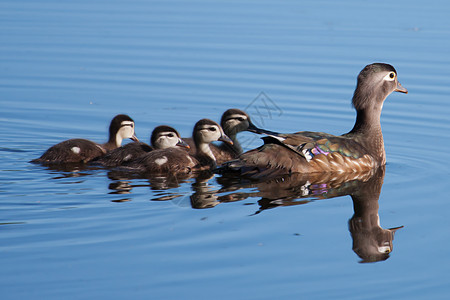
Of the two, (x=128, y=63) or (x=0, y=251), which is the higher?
(x=128, y=63)

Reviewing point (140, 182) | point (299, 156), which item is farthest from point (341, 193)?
point (140, 182)

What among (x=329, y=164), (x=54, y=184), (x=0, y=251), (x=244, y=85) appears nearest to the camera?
(x=0, y=251)

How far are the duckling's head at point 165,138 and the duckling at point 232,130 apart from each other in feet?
1.19

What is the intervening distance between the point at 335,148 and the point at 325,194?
108 cm

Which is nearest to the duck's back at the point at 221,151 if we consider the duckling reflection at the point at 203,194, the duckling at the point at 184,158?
the duckling at the point at 184,158

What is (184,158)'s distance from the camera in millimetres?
9977

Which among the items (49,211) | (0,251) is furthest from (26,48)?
(0,251)

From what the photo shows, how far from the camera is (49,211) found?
8.02 metres

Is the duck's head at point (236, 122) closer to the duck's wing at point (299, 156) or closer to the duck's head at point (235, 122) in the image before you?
the duck's head at point (235, 122)

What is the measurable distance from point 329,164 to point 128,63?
6.89 metres

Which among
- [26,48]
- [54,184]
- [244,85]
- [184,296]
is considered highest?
[26,48]

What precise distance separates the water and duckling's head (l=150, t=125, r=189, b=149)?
119cm

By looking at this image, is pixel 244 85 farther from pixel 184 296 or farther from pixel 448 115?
pixel 184 296

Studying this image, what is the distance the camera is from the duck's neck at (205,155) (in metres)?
10.3
